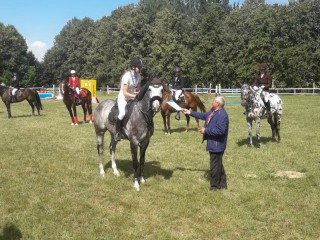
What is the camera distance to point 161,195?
8.09m

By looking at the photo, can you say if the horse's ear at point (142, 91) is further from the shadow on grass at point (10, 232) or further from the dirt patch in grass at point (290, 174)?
the dirt patch in grass at point (290, 174)

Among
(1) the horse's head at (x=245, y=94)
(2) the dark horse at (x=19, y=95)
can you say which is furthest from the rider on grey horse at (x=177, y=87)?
(2) the dark horse at (x=19, y=95)

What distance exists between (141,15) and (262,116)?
5733cm

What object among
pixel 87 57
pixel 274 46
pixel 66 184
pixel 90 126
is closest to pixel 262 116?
pixel 66 184

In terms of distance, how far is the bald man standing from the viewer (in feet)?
26.6

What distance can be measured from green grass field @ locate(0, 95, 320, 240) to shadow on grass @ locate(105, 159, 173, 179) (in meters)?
0.03

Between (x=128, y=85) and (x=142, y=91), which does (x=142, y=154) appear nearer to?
(x=142, y=91)

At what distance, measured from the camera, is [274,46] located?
5559 cm

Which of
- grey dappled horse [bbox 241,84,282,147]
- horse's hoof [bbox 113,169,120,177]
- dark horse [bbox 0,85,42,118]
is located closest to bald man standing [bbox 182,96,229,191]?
horse's hoof [bbox 113,169,120,177]

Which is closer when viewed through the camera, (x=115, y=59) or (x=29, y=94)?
(x=29, y=94)

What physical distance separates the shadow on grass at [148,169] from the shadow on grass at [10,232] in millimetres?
3847

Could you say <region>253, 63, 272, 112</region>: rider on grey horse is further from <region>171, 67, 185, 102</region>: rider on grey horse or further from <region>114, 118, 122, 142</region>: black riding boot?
<region>114, 118, 122, 142</region>: black riding boot

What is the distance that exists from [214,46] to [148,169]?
180 ft

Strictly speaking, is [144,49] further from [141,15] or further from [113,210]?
[113,210]
